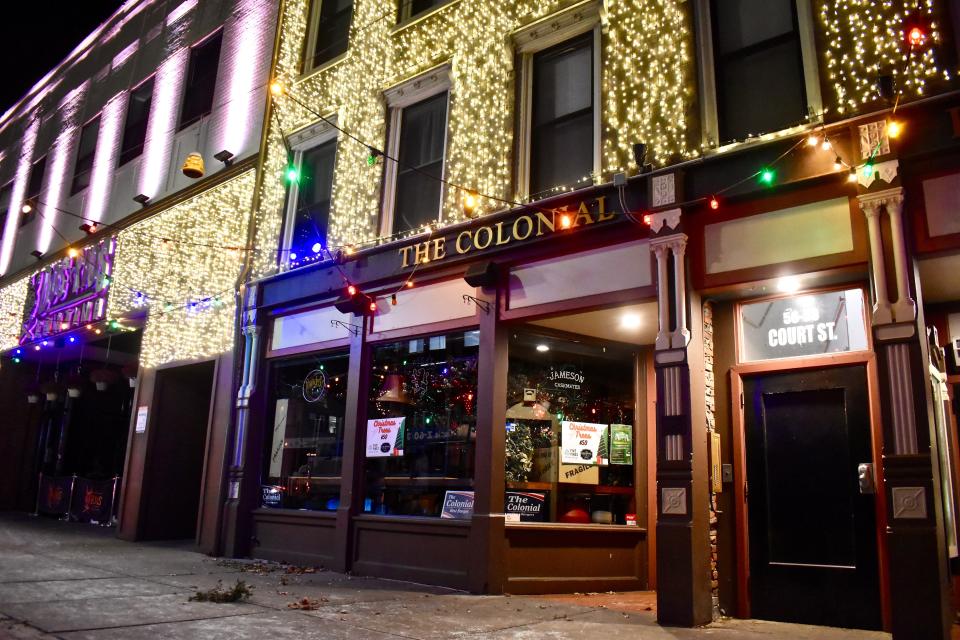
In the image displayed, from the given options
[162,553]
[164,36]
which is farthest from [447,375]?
[164,36]

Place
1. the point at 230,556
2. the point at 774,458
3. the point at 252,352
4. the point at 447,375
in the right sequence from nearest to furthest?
the point at 774,458, the point at 447,375, the point at 230,556, the point at 252,352

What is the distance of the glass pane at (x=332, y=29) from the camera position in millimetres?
13078

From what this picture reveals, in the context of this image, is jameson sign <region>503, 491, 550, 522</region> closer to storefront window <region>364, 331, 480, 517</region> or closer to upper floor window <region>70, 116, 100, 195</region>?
storefront window <region>364, 331, 480, 517</region>

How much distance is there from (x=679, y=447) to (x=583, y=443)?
270 cm

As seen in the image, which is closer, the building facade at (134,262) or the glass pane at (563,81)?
the glass pane at (563,81)

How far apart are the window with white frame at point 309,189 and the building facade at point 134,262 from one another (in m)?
0.86

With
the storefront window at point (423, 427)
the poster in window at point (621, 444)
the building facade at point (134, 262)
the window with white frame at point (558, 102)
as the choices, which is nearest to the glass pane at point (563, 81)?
the window with white frame at point (558, 102)

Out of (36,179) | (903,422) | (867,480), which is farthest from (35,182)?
(903,422)

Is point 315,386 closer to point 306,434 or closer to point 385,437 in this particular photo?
point 306,434

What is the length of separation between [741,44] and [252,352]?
8.62 m

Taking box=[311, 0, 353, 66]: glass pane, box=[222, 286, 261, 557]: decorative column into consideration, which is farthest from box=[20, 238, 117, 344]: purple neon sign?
box=[311, 0, 353, 66]: glass pane

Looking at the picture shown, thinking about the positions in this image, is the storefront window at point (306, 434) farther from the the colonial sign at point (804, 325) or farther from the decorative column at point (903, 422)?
the decorative column at point (903, 422)

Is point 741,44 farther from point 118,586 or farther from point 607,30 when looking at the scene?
point 118,586

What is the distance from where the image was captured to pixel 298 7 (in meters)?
13.7
